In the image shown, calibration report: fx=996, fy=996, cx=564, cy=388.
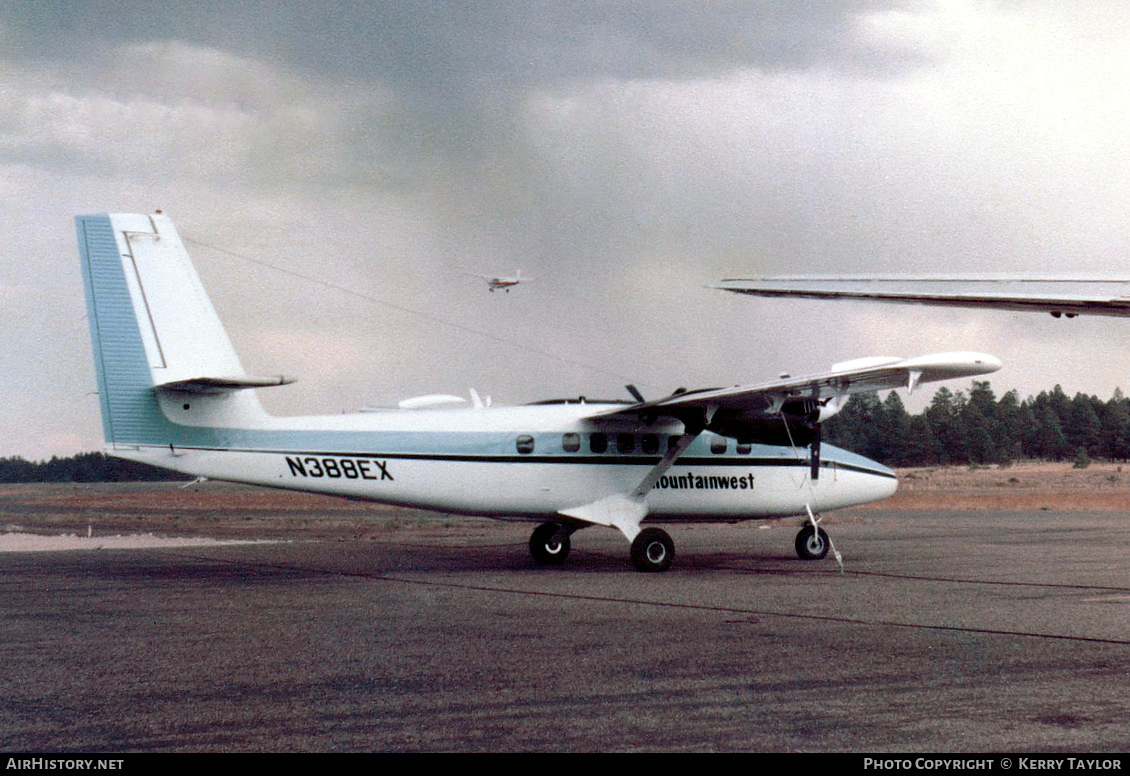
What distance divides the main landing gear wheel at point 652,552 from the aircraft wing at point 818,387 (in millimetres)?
2352

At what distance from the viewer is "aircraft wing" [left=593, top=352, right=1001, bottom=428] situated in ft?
48.6

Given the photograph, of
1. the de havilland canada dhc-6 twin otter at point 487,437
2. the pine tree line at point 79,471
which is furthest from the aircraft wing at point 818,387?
the pine tree line at point 79,471

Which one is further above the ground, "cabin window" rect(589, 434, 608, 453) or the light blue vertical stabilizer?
the light blue vertical stabilizer

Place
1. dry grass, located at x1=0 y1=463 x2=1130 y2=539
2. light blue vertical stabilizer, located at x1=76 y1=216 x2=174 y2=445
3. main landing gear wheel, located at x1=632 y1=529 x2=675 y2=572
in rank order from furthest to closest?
dry grass, located at x1=0 y1=463 x2=1130 y2=539 → main landing gear wheel, located at x1=632 y1=529 x2=675 y2=572 → light blue vertical stabilizer, located at x1=76 y1=216 x2=174 y2=445

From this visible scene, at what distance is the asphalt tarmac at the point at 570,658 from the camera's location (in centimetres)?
662

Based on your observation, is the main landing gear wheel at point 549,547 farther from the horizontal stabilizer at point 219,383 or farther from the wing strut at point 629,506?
the horizontal stabilizer at point 219,383

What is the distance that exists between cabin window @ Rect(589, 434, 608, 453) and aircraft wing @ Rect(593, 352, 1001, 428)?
1.65ft

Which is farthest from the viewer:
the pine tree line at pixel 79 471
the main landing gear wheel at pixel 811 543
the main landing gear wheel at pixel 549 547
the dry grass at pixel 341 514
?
the pine tree line at pixel 79 471

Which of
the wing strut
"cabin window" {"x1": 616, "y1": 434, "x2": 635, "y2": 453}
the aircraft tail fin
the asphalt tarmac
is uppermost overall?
the aircraft tail fin

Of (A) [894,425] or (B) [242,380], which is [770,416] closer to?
(B) [242,380]

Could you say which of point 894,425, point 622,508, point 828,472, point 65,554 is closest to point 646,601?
point 622,508

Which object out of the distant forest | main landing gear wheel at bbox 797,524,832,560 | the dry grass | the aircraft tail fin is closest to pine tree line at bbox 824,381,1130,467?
the distant forest

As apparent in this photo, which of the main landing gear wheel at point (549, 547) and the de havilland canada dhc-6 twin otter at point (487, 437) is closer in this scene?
the de havilland canada dhc-6 twin otter at point (487, 437)

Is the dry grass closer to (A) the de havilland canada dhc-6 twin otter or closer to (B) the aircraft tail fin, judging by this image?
(A) the de havilland canada dhc-6 twin otter
